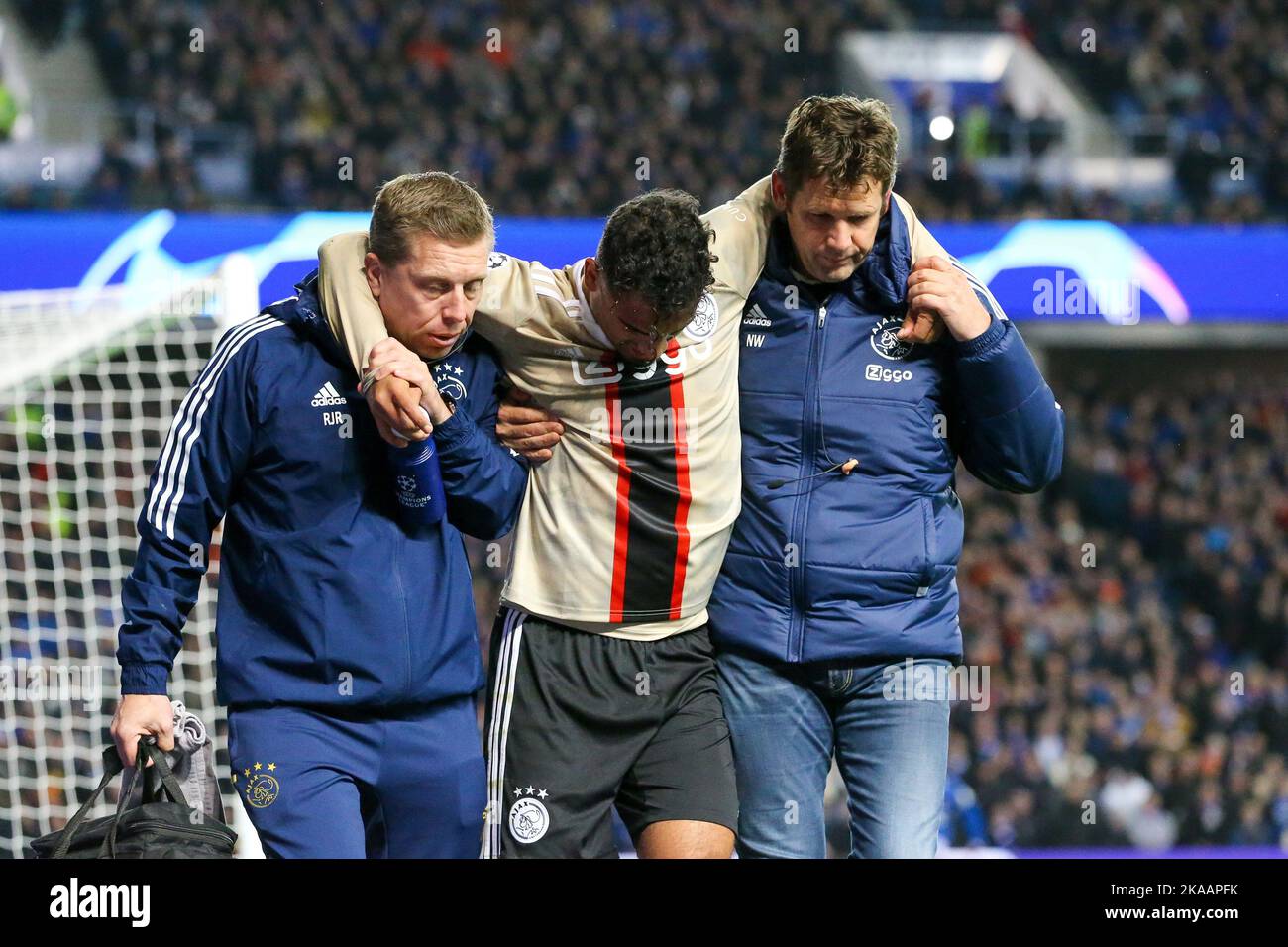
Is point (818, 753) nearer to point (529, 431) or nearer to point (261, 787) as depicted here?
point (529, 431)

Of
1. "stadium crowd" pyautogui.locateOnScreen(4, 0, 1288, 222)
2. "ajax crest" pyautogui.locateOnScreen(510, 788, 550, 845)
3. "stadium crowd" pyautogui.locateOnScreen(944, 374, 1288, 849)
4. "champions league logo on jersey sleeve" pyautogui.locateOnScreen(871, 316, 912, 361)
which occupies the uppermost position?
"stadium crowd" pyautogui.locateOnScreen(4, 0, 1288, 222)

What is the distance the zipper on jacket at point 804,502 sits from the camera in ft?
9.79

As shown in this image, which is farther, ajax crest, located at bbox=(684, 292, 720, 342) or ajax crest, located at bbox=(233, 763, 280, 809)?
ajax crest, located at bbox=(684, 292, 720, 342)

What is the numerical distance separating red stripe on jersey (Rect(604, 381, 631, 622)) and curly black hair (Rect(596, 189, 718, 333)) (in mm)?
232

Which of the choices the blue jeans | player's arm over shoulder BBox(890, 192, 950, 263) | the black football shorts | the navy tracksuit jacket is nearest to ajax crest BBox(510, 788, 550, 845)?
the black football shorts

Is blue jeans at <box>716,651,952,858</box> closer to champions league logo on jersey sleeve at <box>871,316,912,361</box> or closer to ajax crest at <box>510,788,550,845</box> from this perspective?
ajax crest at <box>510,788,550,845</box>

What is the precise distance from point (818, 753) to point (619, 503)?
645 millimetres

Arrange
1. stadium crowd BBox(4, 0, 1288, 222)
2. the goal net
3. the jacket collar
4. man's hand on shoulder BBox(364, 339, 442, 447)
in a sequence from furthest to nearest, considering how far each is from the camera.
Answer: stadium crowd BBox(4, 0, 1288, 222) → the goal net → the jacket collar → man's hand on shoulder BBox(364, 339, 442, 447)

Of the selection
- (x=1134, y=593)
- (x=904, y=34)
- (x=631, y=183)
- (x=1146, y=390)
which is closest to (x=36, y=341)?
(x=631, y=183)

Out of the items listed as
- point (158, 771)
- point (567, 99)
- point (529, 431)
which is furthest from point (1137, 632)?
point (158, 771)

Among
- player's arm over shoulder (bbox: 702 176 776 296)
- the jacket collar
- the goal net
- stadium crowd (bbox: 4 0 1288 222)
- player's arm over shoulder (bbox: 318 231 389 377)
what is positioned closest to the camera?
player's arm over shoulder (bbox: 318 231 389 377)

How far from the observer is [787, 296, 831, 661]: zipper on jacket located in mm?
2984

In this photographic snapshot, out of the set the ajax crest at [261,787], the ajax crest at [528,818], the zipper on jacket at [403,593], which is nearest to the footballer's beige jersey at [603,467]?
the zipper on jacket at [403,593]

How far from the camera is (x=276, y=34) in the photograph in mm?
14312
